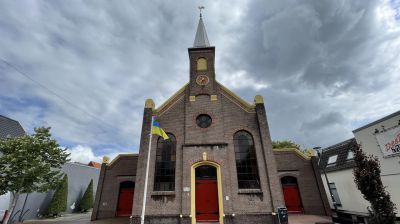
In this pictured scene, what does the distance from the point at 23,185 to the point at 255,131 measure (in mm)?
17020

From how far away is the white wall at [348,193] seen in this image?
15.0 meters

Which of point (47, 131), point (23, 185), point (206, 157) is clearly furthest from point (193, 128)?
point (23, 185)

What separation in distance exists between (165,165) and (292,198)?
11.2m

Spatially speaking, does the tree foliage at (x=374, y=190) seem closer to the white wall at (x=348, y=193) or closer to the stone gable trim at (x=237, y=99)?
the white wall at (x=348, y=193)

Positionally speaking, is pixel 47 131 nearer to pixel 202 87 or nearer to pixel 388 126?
pixel 202 87

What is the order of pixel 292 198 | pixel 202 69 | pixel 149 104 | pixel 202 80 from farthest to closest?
pixel 202 69
pixel 202 80
pixel 292 198
pixel 149 104

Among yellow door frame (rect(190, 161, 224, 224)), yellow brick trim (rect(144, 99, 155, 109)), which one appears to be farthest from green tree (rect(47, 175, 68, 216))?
yellow door frame (rect(190, 161, 224, 224))

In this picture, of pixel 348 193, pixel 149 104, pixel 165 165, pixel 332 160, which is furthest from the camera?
pixel 332 160

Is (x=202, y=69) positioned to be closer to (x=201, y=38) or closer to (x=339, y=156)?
(x=201, y=38)

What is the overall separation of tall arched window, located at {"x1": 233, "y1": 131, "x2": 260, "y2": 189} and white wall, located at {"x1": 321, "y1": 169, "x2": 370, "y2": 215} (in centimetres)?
839

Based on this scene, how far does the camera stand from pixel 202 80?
17.2m

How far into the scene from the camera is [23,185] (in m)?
13.5

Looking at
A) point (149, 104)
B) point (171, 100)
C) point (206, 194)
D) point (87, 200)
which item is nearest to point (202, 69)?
point (171, 100)

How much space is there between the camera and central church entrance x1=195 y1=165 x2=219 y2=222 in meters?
13.1
